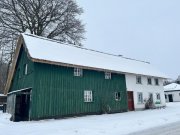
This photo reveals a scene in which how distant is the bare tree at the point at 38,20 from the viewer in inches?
1123

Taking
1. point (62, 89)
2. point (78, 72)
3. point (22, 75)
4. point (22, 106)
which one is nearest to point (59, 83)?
point (62, 89)

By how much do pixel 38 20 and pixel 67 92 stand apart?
1511 cm

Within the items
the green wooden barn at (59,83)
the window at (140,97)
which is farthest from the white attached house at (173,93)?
the green wooden barn at (59,83)

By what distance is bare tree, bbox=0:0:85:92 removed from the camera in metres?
28.5

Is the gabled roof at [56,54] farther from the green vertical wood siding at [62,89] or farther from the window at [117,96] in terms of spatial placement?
the window at [117,96]

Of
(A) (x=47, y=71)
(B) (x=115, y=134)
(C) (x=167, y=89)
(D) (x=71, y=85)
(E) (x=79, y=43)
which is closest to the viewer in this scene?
(B) (x=115, y=134)

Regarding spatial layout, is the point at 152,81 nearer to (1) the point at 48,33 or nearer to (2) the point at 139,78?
(2) the point at 139,78

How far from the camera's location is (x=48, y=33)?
3275 centimetres

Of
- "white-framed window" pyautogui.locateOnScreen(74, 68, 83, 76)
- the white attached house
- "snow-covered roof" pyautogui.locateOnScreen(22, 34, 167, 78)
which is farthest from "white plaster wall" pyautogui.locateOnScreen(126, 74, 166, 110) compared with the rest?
the white attached house

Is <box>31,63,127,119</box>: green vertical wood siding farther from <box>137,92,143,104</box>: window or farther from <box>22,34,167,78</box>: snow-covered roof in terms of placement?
<box>137,92,143,104</box>: window

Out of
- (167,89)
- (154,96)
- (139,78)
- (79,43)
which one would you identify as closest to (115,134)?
(139,78)

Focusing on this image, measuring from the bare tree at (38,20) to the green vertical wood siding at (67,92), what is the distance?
465 inches

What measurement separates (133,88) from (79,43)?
10928 millimetres

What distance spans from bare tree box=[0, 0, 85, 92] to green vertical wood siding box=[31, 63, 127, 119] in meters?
11.8
